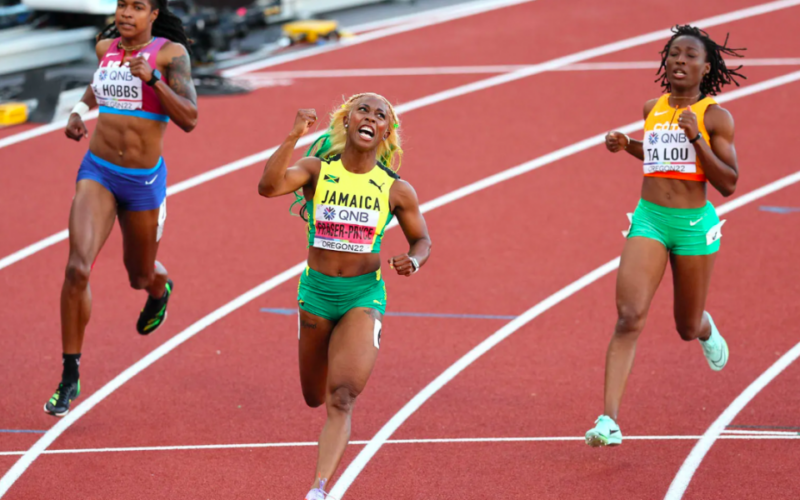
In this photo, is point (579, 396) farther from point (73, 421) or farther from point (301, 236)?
point (301, 236)

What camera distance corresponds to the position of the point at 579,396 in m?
6.90

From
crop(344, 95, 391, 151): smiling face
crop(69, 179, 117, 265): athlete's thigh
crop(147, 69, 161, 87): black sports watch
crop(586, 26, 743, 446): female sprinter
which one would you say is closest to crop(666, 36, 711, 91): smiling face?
crop(586, 26, 743, 446): female sprinter

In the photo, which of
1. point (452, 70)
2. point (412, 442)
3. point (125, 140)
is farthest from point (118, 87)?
point (452, 70)

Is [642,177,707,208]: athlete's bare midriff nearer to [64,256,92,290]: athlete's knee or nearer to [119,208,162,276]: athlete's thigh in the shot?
[119,208,162,276]: athlete's thigh

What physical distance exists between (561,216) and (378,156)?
5273 millimetres

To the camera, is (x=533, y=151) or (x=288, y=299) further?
(x=533, y=151)

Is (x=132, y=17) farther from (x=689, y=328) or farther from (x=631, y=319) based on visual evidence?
(x=689, y=328)

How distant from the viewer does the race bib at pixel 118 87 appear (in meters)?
6.35

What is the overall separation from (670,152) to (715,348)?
1.41 meters

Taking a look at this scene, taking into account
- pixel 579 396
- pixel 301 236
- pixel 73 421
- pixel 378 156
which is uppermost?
pixel 378 156

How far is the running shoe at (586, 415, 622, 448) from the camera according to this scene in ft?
18.0

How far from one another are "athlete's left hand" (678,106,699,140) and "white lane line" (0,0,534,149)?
360 inches

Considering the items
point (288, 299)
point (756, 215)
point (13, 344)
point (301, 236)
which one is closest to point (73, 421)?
point (13, 344)

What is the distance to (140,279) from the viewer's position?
23.0 feet
